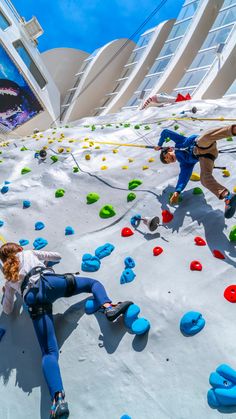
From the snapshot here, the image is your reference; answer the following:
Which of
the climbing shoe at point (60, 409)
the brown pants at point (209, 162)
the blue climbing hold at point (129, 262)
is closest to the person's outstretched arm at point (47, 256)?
the blue climbing hold at point (129, 262)

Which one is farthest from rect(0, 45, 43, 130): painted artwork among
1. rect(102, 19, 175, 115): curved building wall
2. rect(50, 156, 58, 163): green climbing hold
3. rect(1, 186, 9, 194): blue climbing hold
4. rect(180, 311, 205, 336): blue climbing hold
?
rect(180, 311, 205, 336): blue climbing hold

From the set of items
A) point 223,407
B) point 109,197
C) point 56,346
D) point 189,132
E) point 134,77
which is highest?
point 56,346

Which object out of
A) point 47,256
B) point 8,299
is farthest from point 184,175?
point 8,299

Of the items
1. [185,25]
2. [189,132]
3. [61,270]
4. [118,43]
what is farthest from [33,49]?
[61,270]

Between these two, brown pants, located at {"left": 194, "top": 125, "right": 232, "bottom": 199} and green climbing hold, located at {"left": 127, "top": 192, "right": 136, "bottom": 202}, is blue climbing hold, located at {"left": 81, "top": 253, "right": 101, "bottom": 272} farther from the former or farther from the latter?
brown pants, located at {"left": 194, "top": 125, "right": 232, "bottom": 199}

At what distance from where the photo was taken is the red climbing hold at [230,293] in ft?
7.05

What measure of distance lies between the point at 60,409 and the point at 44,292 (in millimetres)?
736

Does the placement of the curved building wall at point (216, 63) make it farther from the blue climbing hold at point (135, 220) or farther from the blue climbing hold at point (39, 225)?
the blue climbing hold at point (39, 225)

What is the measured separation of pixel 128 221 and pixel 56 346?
1.61 m

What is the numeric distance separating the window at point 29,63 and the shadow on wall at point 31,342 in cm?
1617

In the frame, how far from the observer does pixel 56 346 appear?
7.13ft

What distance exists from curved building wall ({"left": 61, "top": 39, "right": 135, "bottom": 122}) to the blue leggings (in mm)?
16384

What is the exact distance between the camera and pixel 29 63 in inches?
648

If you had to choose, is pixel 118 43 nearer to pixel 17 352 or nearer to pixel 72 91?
pixel 72 91
